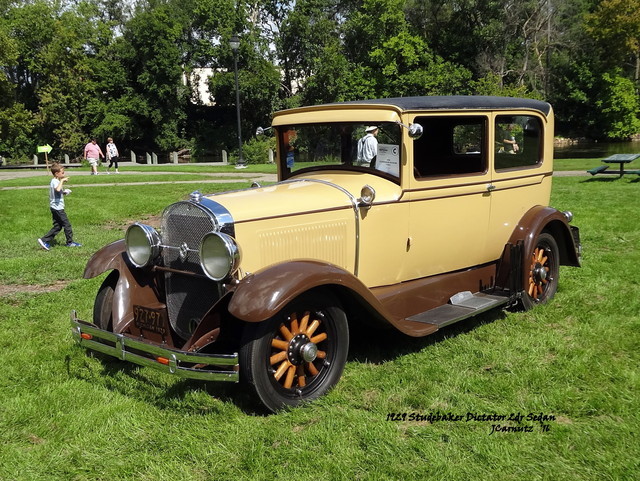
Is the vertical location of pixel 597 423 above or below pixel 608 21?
below

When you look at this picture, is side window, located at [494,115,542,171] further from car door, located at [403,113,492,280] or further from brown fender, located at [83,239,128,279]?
brown fender, located at [83,239,128,279]

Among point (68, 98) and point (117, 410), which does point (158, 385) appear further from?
point (68, 98)

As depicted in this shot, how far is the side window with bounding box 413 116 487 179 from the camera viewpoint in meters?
5.09

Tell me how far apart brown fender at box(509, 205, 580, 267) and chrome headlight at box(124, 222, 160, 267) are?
326 cm

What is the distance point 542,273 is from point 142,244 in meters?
3.75

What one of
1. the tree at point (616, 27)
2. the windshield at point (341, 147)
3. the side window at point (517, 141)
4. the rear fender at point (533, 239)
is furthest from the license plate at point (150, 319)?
the tree at point (616, 27)

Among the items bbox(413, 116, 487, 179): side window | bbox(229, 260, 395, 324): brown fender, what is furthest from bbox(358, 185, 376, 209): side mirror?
bbox(413, 116, 487, 179): side window

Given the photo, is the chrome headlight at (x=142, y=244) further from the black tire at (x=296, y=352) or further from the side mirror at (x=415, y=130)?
the side mirror at (x=415, y=130)

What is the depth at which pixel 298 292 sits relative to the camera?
3.59 m

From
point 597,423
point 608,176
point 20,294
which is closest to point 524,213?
point 597,423

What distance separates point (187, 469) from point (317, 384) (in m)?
1.12

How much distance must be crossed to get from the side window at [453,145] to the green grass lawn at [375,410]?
1.44 meters

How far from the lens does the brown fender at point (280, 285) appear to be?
345cm

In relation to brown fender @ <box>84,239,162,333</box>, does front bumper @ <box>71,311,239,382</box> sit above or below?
below
